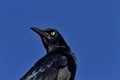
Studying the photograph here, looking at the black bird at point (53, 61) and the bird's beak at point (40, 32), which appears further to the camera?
the bird's beak at point (40, 32)

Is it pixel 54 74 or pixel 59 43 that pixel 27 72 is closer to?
pixel 54 74

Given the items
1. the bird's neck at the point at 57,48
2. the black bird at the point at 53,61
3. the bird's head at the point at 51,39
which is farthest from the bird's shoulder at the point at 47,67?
the bird's head at the point at 51,39

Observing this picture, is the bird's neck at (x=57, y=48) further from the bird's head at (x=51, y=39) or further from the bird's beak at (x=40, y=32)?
the bird's beak at (x=40, y=32)

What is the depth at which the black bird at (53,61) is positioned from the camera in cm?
2000

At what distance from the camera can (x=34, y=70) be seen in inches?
794

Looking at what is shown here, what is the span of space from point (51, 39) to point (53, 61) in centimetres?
144

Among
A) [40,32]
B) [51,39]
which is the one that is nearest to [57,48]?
[51,39]

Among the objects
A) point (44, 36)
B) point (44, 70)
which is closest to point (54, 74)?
point (44, 70)

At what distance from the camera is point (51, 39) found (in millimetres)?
21859

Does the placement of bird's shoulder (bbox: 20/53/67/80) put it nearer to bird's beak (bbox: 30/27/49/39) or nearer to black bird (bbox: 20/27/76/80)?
black bird (bbox: 20/27/76/80)

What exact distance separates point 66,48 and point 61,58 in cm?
106

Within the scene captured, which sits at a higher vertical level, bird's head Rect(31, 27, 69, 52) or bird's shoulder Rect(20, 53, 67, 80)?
bird's head Rect(31, 27, 69, 52)

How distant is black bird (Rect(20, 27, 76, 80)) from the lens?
20000 millimetres

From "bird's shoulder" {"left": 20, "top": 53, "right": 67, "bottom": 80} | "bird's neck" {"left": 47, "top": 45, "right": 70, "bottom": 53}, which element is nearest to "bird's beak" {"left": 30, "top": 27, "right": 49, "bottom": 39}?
"bird's neck" {"left": 47, "top": 45, "right": 70, "bottom": 53}
